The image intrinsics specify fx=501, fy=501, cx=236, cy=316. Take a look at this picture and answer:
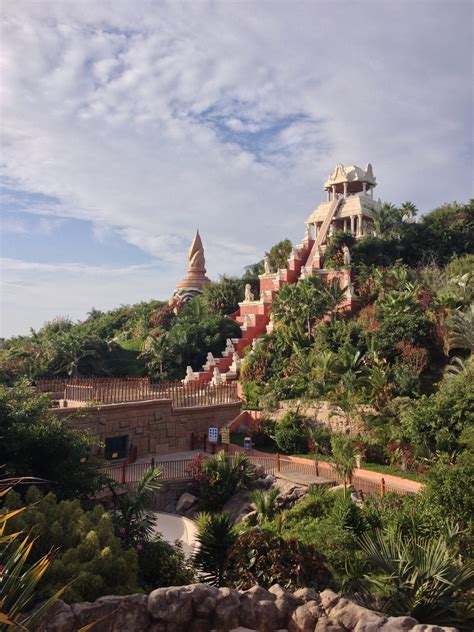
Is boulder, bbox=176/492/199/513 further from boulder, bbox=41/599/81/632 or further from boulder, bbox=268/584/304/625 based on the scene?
boulder, bbox=41/599/81/632

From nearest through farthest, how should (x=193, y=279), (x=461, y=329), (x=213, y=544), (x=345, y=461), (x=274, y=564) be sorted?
1. (x=274, y=564)
2. (x=213, y=544)
3. (x=345, y=461)
4. (x=461, y=329)
5. (x=193, y=279)

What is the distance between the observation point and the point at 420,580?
730cm

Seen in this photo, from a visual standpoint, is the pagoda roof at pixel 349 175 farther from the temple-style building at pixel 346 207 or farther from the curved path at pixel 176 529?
the curved path at pixel 176 529

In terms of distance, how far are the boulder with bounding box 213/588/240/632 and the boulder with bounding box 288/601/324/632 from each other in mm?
669

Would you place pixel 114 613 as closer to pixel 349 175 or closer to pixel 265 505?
pixel 265 505

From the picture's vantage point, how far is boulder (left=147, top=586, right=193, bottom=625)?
600 centimetres

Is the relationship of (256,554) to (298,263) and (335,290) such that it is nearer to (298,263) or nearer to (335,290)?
(335,290)

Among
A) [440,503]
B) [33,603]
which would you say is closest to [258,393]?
[440,503]

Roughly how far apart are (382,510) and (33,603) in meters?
7.92

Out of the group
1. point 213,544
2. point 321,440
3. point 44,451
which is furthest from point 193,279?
point 213,544

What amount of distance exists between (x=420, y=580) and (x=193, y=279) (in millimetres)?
32558

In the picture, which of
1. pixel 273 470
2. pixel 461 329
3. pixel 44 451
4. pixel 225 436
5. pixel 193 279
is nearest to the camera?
pixel 44 451

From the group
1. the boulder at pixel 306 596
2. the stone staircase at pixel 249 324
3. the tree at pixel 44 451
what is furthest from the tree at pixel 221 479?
the stone staircase at pixel 249 324

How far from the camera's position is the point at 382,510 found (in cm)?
1146
